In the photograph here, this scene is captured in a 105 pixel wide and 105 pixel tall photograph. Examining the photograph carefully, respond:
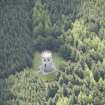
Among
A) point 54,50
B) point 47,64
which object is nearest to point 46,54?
point 47,64

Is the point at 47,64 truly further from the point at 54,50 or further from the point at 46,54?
the point at 54,50

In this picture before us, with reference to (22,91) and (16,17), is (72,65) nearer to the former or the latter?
(22,91)

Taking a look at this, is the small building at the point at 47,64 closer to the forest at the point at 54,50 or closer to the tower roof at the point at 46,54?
the tower roof at the point at 46,54

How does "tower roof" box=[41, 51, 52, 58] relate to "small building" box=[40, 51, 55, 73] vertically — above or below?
above

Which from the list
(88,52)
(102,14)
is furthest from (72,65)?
(102,14)

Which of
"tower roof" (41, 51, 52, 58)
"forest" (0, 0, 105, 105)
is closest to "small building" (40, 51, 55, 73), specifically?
"tower roof" (41, 51, 52, 58)

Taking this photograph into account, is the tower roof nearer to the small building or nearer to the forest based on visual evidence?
the small building

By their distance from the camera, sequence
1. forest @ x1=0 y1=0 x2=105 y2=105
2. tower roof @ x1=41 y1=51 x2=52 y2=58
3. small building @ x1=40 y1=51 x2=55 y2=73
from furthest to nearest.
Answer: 1. tower roof @ x1=41 y1=51 x2=52 y2=58
2. small building @ x1=40 y1=51 x2=55 y2=73
3. forest @ x1=0 y1=0 x2=105 y2=105

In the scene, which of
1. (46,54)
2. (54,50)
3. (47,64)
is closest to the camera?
(47,64)

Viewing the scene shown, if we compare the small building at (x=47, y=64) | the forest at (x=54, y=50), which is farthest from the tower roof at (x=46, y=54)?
the forest at (x=54, y=50)
